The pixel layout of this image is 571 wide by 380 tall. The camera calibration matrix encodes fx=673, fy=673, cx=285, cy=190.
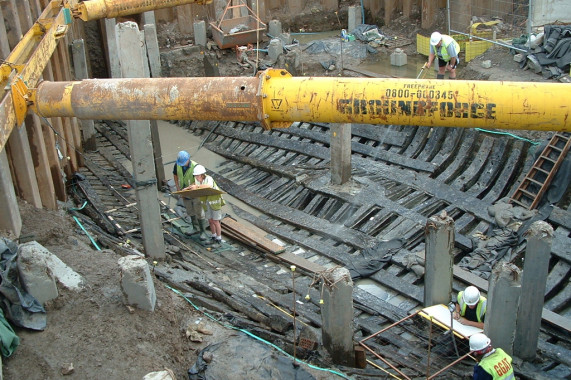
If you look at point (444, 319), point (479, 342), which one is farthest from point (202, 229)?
point (479, 342)

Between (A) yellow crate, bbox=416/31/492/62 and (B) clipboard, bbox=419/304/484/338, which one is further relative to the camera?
(A) yellow crate, bbox=416/31/492/62

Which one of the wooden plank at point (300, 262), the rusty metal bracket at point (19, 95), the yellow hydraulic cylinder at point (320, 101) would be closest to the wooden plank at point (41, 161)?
the rusty metal bracket at point (19, 95)

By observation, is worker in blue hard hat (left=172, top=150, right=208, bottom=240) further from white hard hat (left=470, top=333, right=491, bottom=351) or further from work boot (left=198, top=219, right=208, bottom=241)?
white hard hat (left=470, top=333, right=491, bottom=351)

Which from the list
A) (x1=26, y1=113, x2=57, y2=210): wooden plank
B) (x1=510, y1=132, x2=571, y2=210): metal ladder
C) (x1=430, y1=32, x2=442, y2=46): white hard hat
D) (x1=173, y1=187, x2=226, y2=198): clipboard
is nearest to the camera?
(x1=26, y1=113, x2=57, y2=210): wooden plank

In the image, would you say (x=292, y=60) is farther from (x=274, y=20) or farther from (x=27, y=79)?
(x=27, y=79)

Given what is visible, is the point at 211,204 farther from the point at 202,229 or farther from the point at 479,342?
the point at 479,342

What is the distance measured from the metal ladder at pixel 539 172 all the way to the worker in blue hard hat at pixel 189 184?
5.57 meters

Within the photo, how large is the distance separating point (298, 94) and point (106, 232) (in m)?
5.86

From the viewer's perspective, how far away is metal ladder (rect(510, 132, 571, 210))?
466 inches

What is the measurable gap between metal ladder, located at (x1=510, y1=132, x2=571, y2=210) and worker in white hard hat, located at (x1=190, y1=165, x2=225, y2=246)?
5.24 metres

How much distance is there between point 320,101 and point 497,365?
10.9 feet

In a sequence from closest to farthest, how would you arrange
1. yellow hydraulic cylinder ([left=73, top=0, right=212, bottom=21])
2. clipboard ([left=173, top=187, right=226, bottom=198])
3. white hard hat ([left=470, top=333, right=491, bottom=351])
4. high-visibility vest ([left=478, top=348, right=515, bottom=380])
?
1. high-visibility vest ([left=478, top=348, right=515, bottom=380])
2. white hard hat ([left=470, top=333, right=491, bottom=351])
3. clipboard ([left=173, top=187, right=226, bottom=198])
4. yellow hydraulic cylinder ([left=73, top=0, right=212, bottom=21])

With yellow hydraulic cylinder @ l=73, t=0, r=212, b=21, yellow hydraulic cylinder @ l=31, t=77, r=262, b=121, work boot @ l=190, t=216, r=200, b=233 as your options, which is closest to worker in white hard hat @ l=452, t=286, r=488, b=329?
yellow hydraulic cylinder @ l=31, t=77, r=262, b=121

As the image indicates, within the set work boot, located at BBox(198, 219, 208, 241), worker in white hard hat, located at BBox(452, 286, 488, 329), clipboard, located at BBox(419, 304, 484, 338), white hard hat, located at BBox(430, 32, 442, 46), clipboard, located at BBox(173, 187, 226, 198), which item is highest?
Answer: white hard hat, located at BBox(430, 32, 442, 46)
